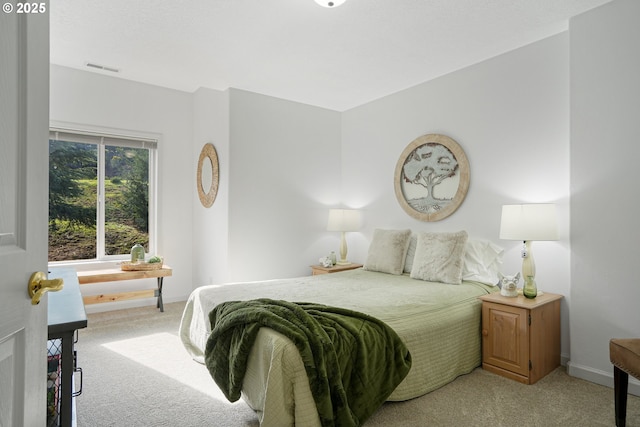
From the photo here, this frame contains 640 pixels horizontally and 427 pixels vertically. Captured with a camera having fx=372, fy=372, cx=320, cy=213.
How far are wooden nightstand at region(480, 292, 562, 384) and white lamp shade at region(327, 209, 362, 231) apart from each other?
208 centimetres

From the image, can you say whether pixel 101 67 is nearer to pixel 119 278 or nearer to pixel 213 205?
pixel 213 205

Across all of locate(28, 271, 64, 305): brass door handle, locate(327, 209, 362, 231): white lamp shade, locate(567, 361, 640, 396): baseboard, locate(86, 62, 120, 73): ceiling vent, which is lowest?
locate(567, 361, 640, 396): baseboard

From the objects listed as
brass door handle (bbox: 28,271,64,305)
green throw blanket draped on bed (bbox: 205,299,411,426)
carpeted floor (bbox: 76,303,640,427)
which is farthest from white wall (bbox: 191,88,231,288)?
brass door handle (bbox: 28,271,64,305)

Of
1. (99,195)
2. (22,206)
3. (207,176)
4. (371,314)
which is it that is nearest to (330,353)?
(371,314)

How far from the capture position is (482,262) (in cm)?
345

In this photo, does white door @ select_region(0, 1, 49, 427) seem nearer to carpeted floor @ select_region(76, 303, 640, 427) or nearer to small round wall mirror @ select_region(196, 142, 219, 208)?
carpeted floor @ select_region(76, 303, 640, 427)

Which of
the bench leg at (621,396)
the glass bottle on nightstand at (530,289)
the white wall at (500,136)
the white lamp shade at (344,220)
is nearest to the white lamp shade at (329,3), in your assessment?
the white wall at (500,136)

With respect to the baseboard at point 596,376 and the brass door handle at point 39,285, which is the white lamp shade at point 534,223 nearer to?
the baseboard at point 596,376

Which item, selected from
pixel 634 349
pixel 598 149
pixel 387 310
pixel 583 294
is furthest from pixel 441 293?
pixel 598 149

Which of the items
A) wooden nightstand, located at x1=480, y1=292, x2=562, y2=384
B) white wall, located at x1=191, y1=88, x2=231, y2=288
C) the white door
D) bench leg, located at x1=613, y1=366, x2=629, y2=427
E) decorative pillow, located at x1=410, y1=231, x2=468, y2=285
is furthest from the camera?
white wall, located at x1=191, y1=88, x2=231, y2=288

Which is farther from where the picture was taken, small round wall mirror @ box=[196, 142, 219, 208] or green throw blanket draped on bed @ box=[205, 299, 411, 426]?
small round wall mirror @ box=[196, 142, 219, 208]

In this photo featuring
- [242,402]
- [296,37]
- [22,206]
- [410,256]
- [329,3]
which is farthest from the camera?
[410,256]

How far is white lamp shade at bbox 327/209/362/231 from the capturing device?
4.71m

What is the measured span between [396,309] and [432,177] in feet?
6.17
